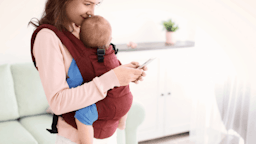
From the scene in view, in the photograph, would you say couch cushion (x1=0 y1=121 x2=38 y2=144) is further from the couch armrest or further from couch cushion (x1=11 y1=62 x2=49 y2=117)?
the couch armrest

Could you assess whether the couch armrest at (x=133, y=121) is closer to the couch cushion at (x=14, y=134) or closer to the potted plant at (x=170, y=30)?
the couch cushion at (x=14, y=134)

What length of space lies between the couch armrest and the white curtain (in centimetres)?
95

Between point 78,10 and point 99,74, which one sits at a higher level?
point 78,10

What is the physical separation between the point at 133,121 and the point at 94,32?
1027 mm

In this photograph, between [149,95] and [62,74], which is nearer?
[62,74]

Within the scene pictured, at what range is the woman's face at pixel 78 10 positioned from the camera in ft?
2.79

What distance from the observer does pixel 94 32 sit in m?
0.87

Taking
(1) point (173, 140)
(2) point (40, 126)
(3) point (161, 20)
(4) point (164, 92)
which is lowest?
(1) point (173, 140)

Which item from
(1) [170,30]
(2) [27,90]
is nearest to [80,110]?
(2) [27,90]

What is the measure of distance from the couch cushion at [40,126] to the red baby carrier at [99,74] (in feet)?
3.04

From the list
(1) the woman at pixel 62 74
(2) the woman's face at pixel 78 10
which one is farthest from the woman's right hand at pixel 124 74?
(2) the woman's face at pixel 78 10

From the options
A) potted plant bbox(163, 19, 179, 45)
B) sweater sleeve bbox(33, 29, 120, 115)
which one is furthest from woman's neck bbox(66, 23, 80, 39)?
potted plant bbox(163, 19, 179, 45)

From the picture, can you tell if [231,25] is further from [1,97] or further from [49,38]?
[1,97]

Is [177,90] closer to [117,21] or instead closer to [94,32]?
[117,21]
